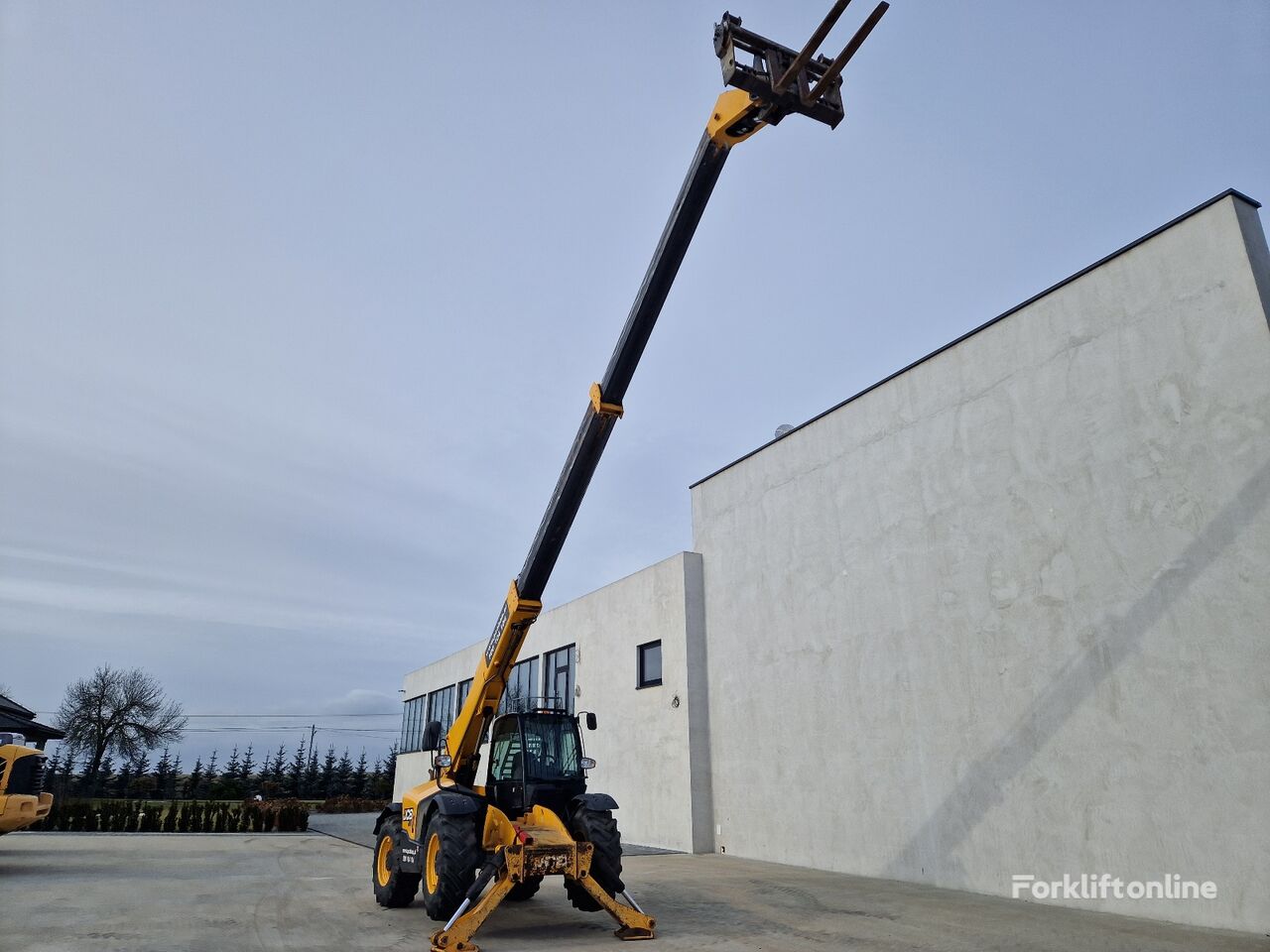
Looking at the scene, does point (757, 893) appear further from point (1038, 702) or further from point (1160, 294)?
point (1160, 294)

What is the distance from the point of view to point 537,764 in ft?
27.8

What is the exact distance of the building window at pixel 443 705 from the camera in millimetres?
29750

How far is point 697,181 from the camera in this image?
7.07 m

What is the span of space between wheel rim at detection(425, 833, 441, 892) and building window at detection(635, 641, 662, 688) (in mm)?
9149

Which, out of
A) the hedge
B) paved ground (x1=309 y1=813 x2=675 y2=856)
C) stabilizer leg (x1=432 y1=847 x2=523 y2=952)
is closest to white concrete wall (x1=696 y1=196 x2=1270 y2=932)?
paved ground (x1=309 y1=813 x2=675 y2=856)

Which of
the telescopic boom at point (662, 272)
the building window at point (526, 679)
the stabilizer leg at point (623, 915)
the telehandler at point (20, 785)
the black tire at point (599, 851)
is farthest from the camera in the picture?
the building window at point (526, 679)

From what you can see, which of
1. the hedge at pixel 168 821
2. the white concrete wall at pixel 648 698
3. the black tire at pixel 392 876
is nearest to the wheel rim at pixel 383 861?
the black tire at pixel 392 876

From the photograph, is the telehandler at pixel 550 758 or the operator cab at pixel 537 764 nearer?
the telehandler at pixel 550 758

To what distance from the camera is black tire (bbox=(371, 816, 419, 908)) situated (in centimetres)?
890

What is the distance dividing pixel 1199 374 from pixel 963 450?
305cm

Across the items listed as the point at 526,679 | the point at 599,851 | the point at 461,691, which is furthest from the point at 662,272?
the point at 461,691

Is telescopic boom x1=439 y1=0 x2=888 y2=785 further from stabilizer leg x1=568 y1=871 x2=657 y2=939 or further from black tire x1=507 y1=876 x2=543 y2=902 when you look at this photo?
stabilizer leg x1=568 y1=871 x2=657 y2=939

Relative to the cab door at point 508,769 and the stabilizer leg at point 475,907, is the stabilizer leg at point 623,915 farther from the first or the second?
the cab door at point 508,769

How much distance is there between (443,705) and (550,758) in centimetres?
2403
